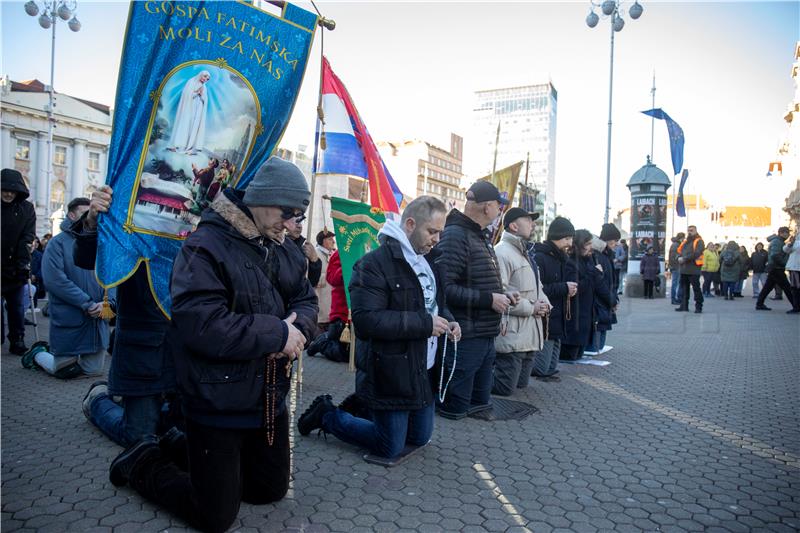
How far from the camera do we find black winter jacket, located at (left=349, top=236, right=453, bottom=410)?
4023 mm

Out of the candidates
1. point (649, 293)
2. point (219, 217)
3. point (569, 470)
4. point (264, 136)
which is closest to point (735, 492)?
point (569, 470)

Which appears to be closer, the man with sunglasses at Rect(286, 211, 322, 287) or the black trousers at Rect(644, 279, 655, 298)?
the man with sunglasses at Rect(286, 211, 322, 287)

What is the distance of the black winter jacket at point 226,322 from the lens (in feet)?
9.36

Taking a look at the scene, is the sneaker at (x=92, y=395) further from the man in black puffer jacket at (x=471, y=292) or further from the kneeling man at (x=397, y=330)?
the man in black puffer jacket at (x=471, y=292)

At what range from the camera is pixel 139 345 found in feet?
13.5

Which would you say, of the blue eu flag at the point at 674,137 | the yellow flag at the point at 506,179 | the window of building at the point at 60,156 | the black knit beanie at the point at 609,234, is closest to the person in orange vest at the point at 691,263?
the blue eu flag at the point at 674,137

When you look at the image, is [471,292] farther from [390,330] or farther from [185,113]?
[185,113]

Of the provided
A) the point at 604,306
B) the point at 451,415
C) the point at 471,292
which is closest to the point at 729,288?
the point at 604,306

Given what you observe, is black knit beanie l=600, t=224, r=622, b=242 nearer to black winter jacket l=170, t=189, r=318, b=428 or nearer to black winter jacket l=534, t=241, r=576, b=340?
black winter jacket l=534, t=241, r=576, b=340

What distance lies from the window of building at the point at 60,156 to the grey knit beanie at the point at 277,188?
207 ft

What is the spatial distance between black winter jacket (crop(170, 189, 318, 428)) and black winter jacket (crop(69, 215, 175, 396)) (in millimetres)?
1274

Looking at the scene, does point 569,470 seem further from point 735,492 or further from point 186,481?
point 186,481

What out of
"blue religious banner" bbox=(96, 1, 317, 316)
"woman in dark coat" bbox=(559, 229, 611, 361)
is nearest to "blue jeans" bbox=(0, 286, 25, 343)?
"blue religious banner" bbox=(96, 1, 317, 316)

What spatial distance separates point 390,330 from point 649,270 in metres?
19.2
